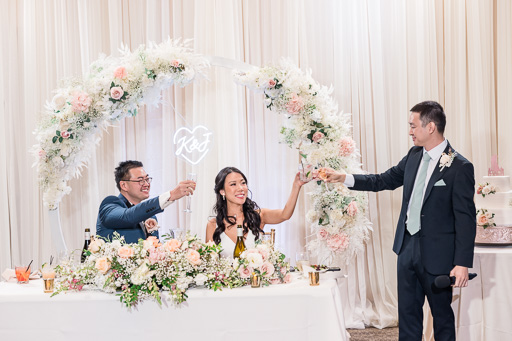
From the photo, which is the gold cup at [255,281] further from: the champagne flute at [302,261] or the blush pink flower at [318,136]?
the blush pink flower at [318,136]

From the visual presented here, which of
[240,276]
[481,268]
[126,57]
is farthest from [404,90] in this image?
[240,276]

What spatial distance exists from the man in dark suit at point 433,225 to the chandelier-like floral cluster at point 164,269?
900mm

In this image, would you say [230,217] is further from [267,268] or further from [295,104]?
[267,268]

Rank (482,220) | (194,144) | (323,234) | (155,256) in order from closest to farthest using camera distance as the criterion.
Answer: (155,256) < (323,234) < (482,220) < (194,144)

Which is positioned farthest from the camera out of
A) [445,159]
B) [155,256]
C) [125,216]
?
[125,216]

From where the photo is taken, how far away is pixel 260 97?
17.7ft

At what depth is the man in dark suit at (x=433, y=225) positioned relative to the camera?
11.0 feet

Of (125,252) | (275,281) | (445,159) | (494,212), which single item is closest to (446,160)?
(445,159)

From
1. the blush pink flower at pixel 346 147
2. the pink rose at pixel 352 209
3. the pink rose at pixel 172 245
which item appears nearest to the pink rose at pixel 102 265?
the pink rose at pixel 172 245

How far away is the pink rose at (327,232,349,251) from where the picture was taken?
399cm

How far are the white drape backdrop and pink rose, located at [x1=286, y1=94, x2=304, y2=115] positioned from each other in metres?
1.18

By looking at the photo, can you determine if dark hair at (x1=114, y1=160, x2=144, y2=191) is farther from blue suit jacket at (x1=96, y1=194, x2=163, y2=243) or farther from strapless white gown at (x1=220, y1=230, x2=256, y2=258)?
strapless white gown at (x1=220, y1=230, x2=256, y2=258)

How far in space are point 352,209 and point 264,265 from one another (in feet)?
3.83

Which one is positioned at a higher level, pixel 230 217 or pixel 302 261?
pixel 230 217
